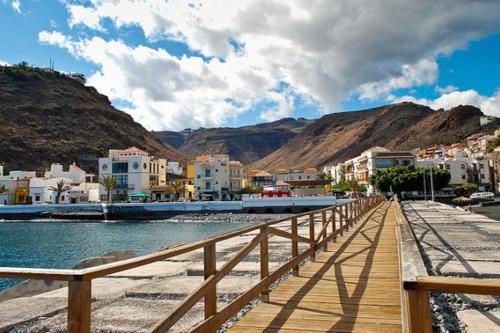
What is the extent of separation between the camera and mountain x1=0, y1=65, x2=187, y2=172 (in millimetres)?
109625

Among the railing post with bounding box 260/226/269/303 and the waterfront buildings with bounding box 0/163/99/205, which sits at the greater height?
the waterfront buildings with bounding box 0/163/99/205

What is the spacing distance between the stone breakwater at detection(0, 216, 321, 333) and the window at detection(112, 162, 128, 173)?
247ft

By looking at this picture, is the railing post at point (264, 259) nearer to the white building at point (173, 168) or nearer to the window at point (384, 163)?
the window at point (384, 163)

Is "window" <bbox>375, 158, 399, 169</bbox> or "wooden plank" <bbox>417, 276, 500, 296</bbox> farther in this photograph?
"window" <bbox>375, 158, 399, 169</bbox>

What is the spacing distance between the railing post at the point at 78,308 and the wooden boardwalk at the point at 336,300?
7.83 feet

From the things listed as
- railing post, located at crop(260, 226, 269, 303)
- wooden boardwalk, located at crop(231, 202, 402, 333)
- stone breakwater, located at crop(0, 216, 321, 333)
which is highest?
railing post, located at crop(260, 226, 269, 303)

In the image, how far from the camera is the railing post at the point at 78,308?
2566 mm

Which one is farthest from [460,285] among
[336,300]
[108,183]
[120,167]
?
[120,167]

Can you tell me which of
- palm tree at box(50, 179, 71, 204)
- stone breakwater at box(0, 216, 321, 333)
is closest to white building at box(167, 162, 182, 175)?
palm tree at box(50, 179, 71, 204)

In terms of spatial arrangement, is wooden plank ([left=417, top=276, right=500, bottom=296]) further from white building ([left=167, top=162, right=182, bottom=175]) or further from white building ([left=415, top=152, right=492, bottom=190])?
white building ([left=167, top=162, right=182, bottom=175])

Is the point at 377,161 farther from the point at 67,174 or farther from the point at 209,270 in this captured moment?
the point at 209,270

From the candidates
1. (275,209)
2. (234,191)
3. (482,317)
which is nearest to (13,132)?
(234,191)

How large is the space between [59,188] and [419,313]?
82.9m

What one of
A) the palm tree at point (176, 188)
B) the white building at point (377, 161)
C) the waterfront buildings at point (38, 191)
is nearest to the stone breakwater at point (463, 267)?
the white building at point (377, 161)
